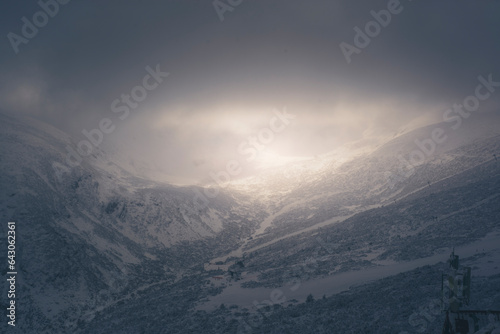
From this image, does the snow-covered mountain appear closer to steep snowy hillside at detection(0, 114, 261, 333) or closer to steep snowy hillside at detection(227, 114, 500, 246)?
steep snowy hillside at detection(0, 114, 261, 333)

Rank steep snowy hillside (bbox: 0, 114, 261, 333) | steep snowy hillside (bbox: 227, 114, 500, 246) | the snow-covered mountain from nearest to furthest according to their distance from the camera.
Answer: the snow-covered mountain → steep snowy hillside (bbox: 0, 114, 261, 333) → steep snowy hillside (bbox: 227, 114, 500, 246)

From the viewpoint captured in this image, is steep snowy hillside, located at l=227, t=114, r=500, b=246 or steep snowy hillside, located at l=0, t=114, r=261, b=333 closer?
steep snowy hillside, located at l=0, t=114, r=261, b=333

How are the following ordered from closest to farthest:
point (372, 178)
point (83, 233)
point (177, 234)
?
1. point (83, 233)
2. point (177, 234)
3. point (372, 178)

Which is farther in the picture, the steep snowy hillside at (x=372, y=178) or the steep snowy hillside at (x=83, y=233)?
the steep snowy hillside at (x=372, y=178)

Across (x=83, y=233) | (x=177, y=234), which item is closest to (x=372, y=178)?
(x=177, y=234)

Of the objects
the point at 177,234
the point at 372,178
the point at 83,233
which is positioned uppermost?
the point at 83,233

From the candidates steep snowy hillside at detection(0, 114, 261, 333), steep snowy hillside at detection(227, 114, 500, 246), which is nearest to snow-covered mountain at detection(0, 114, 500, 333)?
steep snowy hillside at detection(0, 114, 261, 333)

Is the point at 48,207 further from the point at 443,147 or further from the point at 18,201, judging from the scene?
the point at 443,147

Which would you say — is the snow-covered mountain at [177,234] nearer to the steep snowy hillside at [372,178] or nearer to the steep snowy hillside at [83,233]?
the steep snowy hillside at [83,233]

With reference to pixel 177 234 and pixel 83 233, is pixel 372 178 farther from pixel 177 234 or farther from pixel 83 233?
pixel 83 233

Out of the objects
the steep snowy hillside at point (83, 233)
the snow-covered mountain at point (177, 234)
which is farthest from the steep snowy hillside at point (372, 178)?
the steep snowy hillside at point (83, 233)

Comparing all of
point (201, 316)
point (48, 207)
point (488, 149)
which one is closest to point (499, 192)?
point (488, 149)
